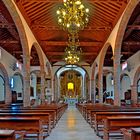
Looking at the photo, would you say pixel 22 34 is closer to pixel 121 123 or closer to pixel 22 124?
pixel 22 124

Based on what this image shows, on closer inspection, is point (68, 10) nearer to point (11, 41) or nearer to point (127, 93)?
point (11, 41)

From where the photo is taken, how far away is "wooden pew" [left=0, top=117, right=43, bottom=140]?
6410mm

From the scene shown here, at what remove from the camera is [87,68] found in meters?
27.6

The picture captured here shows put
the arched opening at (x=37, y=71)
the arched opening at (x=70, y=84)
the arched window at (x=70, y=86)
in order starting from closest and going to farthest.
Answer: the arched opening at (x=37, y=71)
the arched opening at (x=70, y=84)
the arched window at (x=70, y=86)

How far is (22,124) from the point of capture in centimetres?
657

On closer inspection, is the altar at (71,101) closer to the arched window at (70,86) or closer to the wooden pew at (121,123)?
the arched window at (70,86)

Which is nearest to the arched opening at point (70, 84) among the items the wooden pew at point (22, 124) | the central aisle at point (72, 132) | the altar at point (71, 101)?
the altar at point (71, 101)

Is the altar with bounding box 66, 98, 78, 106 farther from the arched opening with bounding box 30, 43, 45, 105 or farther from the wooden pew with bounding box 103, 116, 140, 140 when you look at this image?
the wooden pew with bounding box 103, 116, 140, 140

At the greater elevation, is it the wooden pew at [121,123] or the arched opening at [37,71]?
the arched opening at [37,71]

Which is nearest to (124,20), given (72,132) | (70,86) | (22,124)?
(72,132)

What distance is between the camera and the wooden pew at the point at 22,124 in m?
6.41

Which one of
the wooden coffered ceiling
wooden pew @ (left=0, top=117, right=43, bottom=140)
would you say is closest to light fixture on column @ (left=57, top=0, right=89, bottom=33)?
the wooden coffered ceiling

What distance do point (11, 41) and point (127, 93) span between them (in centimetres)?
1350

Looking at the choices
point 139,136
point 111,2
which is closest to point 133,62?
point 111,2
